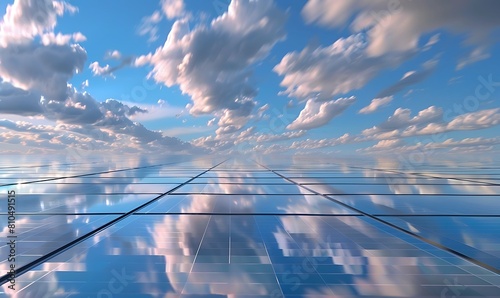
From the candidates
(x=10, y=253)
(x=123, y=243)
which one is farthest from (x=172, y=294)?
(x=10, y=253)

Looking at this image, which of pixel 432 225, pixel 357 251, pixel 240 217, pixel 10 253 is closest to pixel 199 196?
pixel 240 217

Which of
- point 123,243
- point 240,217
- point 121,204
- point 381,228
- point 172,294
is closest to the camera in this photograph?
point 172,294

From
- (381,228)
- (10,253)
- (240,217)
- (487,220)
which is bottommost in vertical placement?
(487,220)

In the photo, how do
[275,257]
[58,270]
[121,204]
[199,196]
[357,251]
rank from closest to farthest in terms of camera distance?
[58,270]
[275,257]
[357,251]
[121,204]
[199,196]

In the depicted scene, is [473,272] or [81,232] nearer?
[473,272]

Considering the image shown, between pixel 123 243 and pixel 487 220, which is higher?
pixel 123 243

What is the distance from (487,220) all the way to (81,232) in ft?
78.2

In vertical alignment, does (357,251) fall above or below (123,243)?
below

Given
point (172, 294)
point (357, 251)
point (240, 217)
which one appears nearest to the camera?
point (172, 294)

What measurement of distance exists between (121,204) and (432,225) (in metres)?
21.5

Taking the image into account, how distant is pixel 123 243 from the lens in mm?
10609

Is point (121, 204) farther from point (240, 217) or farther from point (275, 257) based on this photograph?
point (275, 257)

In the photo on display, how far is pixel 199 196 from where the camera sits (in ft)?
76.2

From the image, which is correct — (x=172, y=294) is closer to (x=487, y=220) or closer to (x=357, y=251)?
(x=357, y=251)
